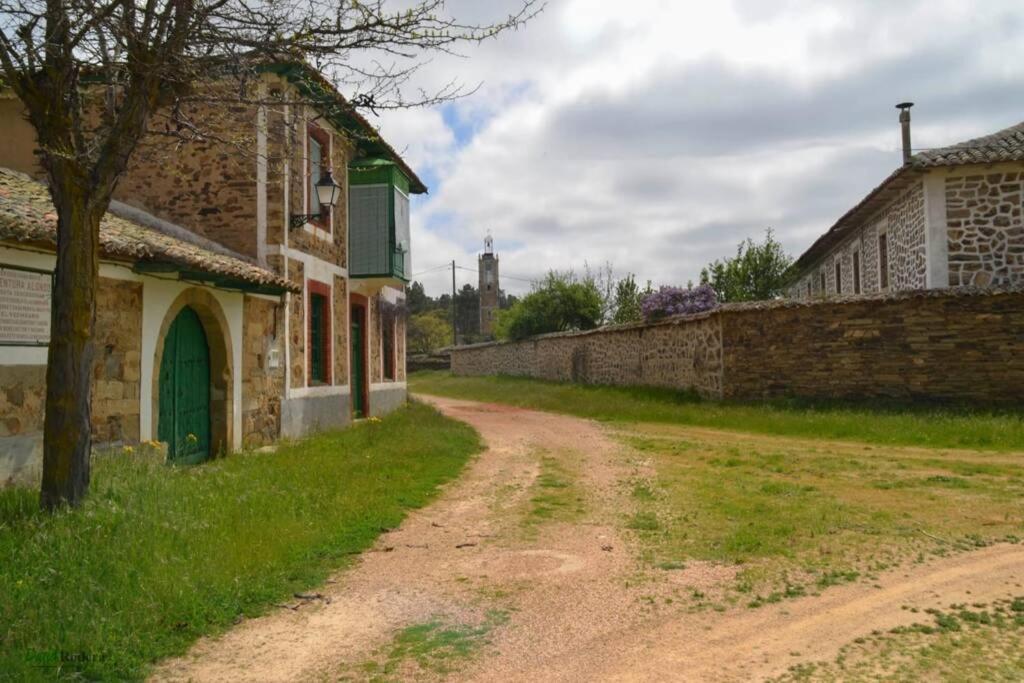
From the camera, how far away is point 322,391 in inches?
564

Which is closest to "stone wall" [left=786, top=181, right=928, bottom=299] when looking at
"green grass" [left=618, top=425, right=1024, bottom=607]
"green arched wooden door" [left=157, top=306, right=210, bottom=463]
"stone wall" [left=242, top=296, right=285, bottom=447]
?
"green grass" [left=618, top=425, right=1024, bottom=607]

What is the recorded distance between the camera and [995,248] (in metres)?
16.9

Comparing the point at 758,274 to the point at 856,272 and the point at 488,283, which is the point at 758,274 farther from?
the point at 488,283

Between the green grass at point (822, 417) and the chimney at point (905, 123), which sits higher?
the chimney at point (905, 123)

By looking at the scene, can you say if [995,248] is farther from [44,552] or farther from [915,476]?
[44,552]

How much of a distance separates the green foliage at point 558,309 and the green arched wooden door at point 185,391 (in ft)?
82.4

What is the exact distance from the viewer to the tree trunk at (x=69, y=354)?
5883 millimetres

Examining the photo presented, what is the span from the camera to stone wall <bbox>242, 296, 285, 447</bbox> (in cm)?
1161

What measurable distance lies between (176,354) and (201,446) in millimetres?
1384

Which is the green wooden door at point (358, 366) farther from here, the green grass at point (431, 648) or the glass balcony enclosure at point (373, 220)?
the green grass at point (431, 648)

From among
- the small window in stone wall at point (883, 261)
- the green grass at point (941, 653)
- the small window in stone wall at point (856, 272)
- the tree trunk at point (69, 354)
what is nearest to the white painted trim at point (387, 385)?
the tree trunk at point (69, 354)

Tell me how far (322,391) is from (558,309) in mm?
21955

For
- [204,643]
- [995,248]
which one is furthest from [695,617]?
[995,248]

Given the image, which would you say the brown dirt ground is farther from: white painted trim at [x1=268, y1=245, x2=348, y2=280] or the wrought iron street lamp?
the wrought iron street lamp
